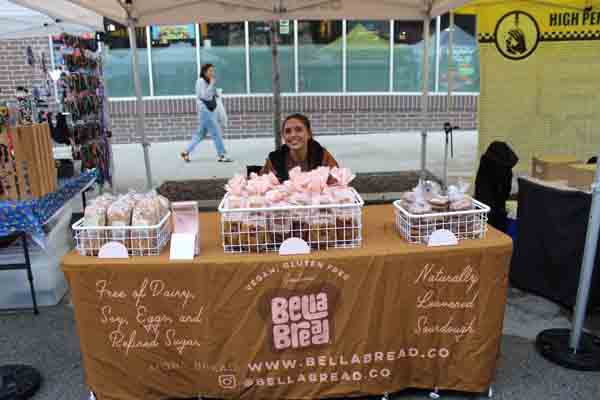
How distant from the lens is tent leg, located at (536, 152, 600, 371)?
3.25 metres

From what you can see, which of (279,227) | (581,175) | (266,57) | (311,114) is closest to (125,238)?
(279,227)

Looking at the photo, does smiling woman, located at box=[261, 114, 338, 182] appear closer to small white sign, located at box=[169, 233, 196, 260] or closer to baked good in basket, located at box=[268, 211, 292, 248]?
baked good in basket, located at box=[268, 211, 292, 248]

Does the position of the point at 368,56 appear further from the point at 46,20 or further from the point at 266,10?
the point at 46,20

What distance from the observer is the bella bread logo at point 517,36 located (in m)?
6.51

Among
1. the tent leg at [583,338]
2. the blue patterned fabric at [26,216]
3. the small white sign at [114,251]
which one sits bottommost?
the tent leg at [583,338]

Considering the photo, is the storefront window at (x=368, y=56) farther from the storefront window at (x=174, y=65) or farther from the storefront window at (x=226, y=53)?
the storefront window at (x=174, y=65)

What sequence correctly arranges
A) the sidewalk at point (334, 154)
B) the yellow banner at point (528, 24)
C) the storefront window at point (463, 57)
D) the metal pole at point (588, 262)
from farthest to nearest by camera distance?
the storefront window at point (463, 57), the sidewalk at point (334, 154), the yellow banner at point (528, 24), the metal pole at point (588, 262)

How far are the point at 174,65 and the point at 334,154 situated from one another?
432 cm

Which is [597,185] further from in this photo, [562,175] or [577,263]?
[562,175]

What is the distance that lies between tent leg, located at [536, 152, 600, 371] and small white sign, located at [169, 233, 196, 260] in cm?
237

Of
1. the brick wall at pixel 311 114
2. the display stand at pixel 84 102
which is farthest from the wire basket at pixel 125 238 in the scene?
the brick wall at pixel 311 114

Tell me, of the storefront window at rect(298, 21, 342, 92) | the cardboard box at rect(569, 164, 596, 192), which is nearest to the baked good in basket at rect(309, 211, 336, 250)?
the cardboard box at rect(569, 164, 596, 192)

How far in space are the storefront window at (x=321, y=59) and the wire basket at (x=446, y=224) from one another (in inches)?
374

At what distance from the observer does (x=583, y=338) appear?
11.8 feet
